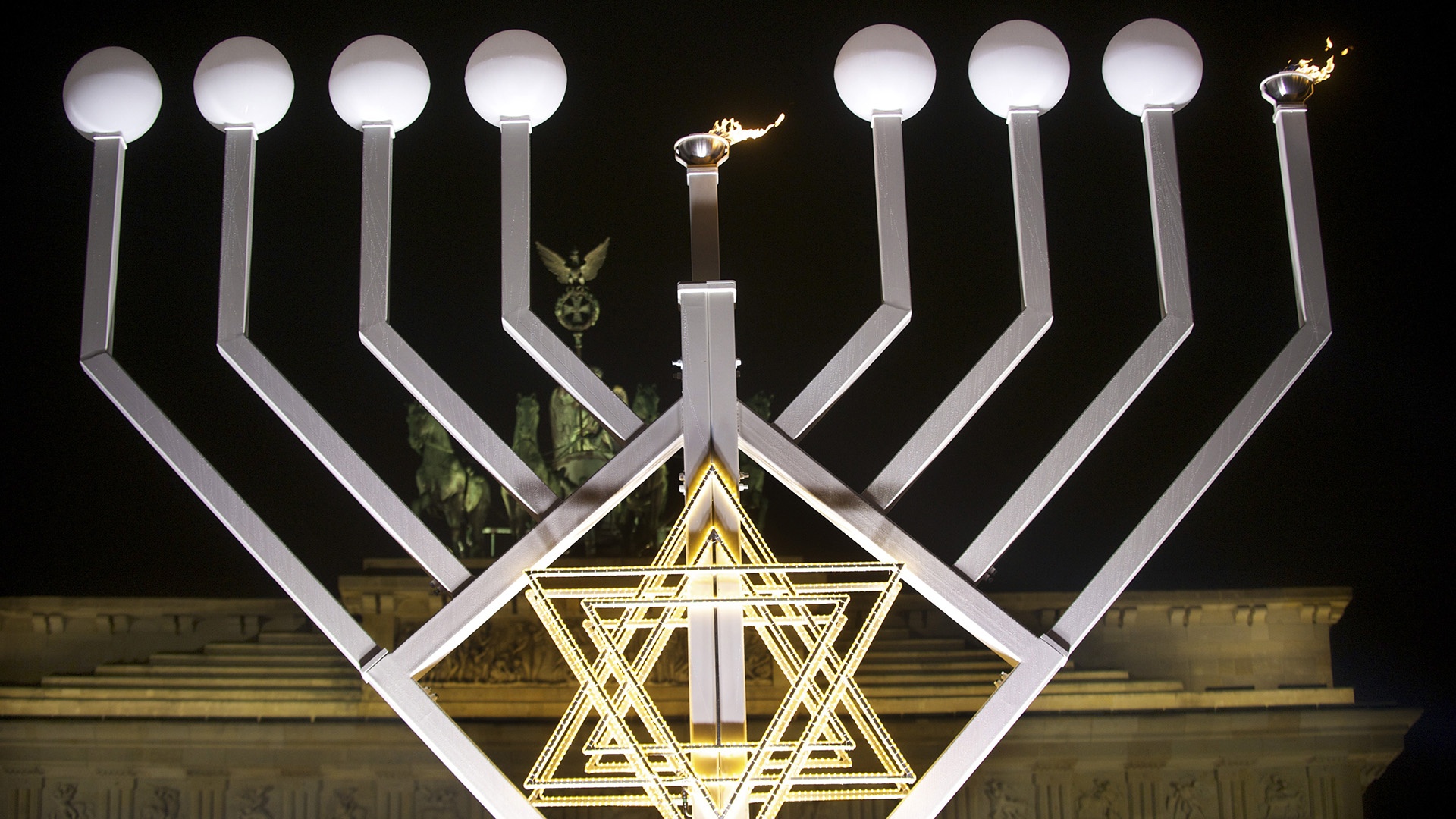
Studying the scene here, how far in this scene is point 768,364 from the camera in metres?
5.22

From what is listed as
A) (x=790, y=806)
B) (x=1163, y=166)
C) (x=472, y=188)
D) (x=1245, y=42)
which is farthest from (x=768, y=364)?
(x=1163, y=166)

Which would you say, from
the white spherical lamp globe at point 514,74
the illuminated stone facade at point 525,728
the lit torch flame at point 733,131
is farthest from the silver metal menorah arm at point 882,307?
the illuminated stone facade at point 525,728

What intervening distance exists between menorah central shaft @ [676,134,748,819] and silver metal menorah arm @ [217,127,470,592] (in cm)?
36

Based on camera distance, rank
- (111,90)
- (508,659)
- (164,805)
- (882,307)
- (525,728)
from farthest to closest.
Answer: (508,659), (164,805), (525,728), (111,90), (882,307)

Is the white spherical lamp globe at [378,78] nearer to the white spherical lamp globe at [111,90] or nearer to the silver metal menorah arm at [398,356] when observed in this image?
the silver metal menorah arm at [398,356]

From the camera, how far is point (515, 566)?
183cm

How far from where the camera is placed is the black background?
4336mm

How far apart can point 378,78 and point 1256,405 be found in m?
1.44

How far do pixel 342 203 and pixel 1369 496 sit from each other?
3.97 m

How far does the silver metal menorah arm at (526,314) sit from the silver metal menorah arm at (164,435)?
451 mm

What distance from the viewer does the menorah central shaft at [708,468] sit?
5.79ft

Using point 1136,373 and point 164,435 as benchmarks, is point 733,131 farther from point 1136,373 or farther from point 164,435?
point 164,435

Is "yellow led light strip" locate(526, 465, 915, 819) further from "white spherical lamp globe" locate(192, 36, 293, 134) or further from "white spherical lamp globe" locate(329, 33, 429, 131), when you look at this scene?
"white spherical lamp globe" locate(192, 36, 293, 134)

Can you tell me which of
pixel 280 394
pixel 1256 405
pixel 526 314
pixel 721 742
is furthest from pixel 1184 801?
pixel 280 394
